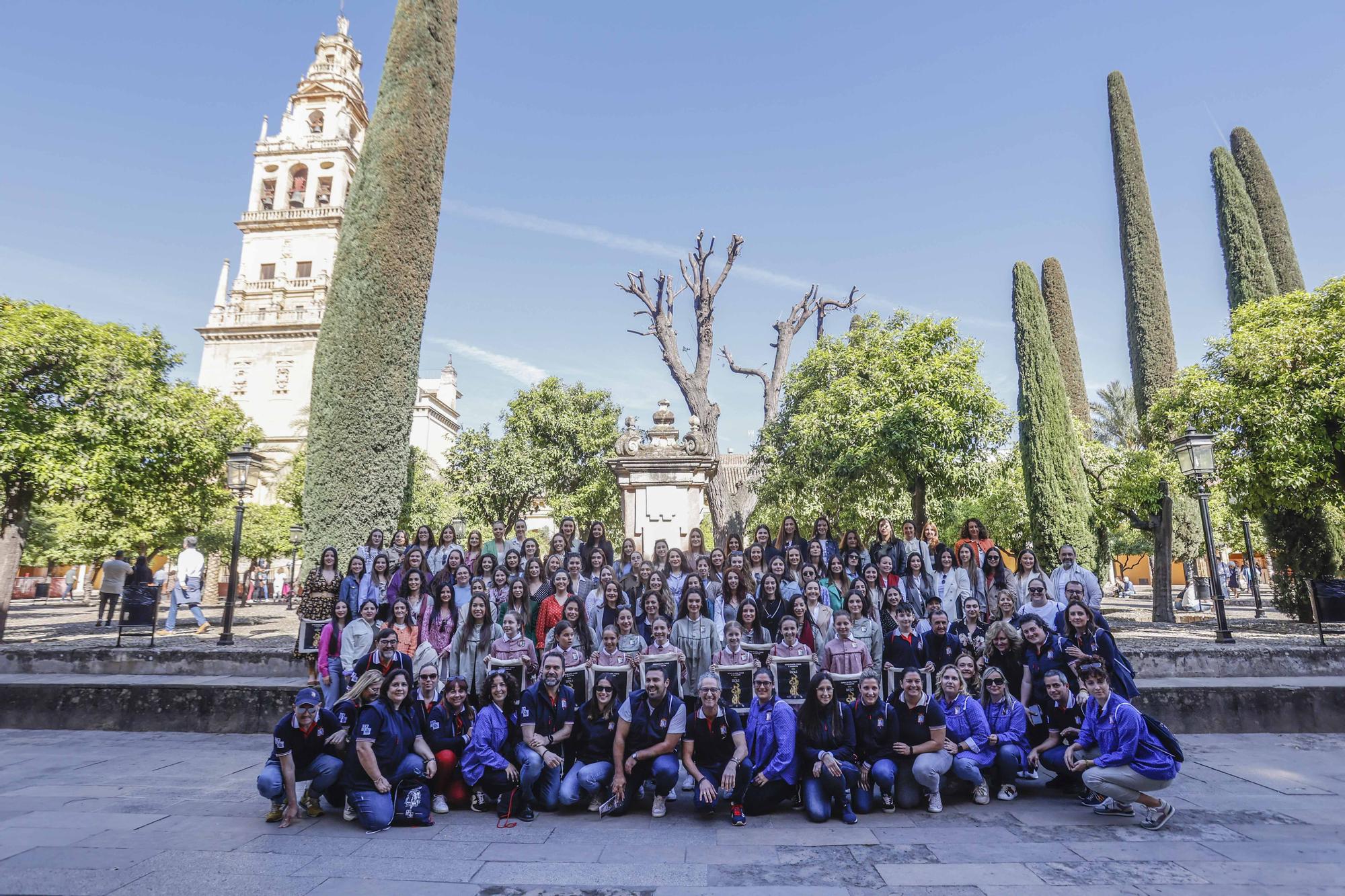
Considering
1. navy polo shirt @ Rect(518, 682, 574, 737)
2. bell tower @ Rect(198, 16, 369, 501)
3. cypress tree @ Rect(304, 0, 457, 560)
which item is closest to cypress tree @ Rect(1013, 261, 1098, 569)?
cypress tree @ Rect(304, 0, 457, 560)

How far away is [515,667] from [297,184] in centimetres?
4923

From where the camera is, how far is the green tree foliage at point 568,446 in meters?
28.0

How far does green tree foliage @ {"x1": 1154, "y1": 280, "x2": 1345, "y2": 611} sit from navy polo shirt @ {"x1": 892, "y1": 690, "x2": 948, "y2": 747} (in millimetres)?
11934

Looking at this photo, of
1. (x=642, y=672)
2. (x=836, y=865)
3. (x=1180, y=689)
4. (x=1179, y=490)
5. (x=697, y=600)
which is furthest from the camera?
(x=1179, y=490)

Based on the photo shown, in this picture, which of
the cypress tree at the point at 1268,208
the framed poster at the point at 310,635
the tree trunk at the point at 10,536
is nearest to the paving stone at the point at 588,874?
the framed poster at the point at 310,635

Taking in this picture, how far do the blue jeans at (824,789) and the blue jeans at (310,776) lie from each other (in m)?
3.42

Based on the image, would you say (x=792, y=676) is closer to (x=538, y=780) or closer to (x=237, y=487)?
(x=538, y=780)

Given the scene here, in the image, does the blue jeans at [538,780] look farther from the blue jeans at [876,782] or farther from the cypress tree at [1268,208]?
the cypress tree at [1268,208]

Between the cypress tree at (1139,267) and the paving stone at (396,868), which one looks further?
the cypress tree at (1139,267)

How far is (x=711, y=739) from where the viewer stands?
541cm

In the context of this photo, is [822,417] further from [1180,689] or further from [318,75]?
[318,75]

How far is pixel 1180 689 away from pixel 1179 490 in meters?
11.6

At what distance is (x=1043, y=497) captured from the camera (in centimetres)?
1927

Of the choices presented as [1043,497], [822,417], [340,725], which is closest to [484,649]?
[340,725]
